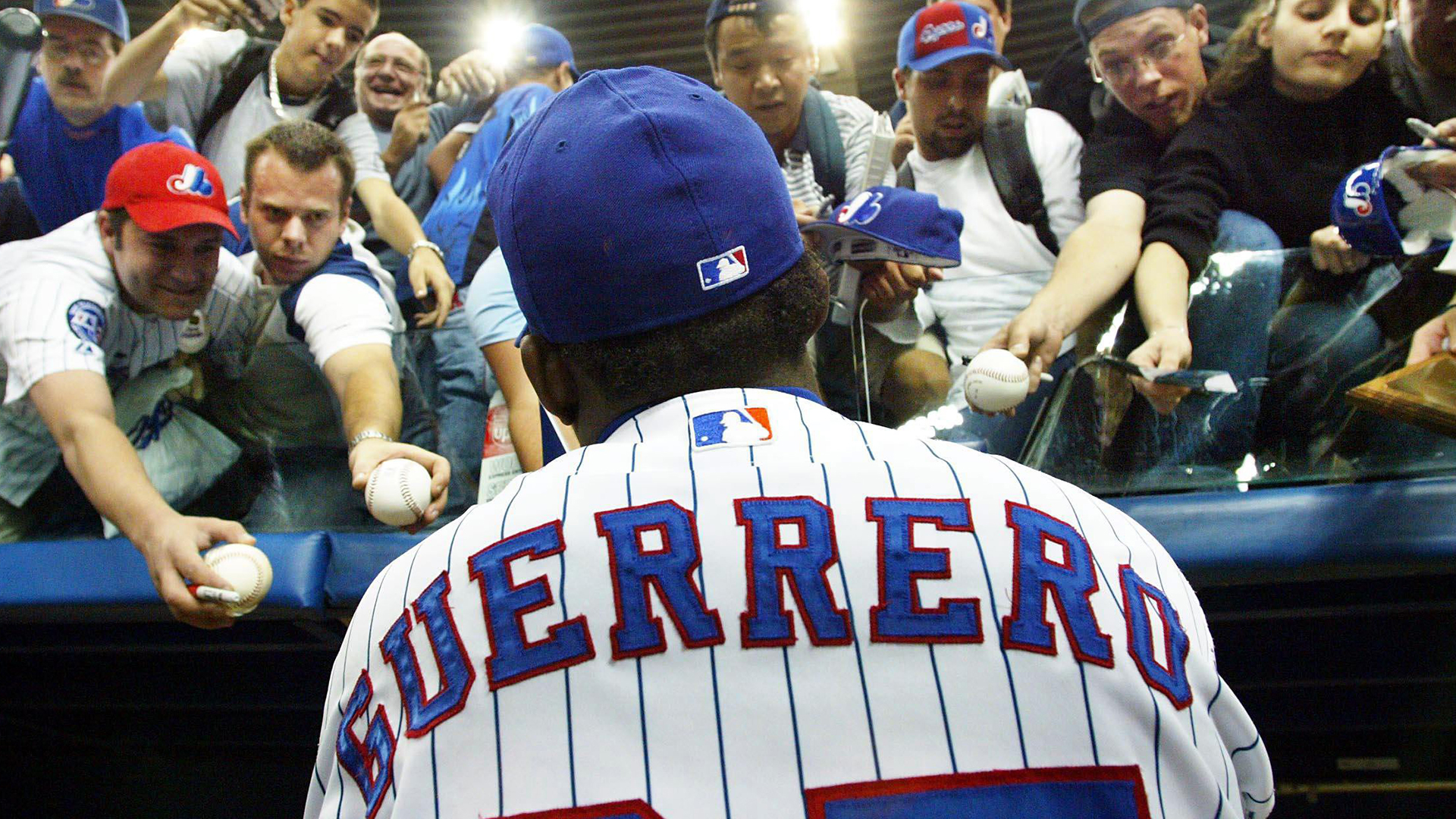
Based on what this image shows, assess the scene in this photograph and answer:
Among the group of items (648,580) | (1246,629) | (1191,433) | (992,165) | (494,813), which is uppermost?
(648,580)

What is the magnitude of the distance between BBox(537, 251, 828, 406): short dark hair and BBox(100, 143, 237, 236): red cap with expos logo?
202 centimetres

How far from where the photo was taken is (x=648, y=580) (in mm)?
729

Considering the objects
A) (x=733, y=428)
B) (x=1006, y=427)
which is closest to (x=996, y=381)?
(x=1006, y=427)

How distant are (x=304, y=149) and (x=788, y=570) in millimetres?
2411

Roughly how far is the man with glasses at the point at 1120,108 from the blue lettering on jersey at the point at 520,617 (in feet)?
5.70

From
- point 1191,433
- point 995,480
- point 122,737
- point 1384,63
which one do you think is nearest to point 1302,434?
point 1191,433

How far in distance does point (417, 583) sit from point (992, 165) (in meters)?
2.18

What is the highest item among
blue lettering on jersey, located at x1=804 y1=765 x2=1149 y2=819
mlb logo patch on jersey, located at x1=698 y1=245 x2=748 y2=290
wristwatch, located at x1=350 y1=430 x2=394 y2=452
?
mlb logo patch on jersey, located at x1=698 y1=245 x2=748 y2=290

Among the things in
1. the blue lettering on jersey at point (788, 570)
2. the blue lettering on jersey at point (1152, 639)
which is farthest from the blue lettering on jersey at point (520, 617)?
the blue lettering on jersey at point (1152, 639)

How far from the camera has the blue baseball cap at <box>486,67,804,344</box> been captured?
2.84 feet

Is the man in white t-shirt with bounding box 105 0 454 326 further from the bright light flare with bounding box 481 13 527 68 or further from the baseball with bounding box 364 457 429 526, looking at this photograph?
the baseball with bounding box 364 457 429 526

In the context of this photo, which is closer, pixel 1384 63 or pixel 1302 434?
pixel 1302 434

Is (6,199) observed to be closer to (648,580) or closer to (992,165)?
(992,165)

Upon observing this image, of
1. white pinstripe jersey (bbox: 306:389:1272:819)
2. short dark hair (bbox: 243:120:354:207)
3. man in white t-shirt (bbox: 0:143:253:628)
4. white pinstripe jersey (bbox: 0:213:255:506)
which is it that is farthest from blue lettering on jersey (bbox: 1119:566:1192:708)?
short dark hair (bbox: 243:120:354:207)
